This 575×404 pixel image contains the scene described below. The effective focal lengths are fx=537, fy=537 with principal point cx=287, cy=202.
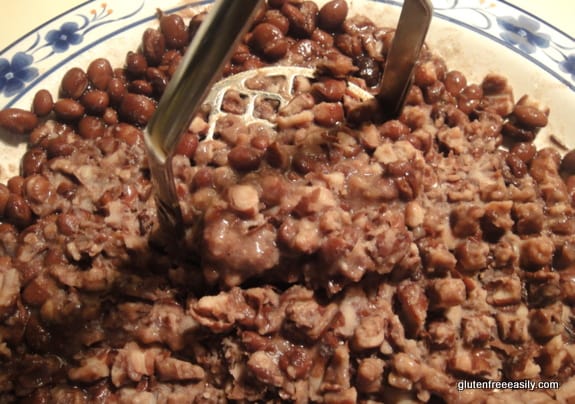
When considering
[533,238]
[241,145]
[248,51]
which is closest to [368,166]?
[241,145]

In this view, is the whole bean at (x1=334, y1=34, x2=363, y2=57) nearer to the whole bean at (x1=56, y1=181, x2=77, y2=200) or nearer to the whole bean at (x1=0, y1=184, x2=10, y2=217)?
the whole bean at (x1=56, y1=181, x2=77, y2=200)

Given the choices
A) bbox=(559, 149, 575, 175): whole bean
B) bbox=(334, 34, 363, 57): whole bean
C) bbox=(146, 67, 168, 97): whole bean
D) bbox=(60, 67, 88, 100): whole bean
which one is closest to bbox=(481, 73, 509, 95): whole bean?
bbox=(559, 149, 575, 175): whole bean

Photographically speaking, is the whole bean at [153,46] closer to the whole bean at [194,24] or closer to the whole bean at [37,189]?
the whole bean at [194,24]

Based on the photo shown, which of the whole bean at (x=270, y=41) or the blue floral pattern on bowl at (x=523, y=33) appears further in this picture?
the blue floral pattern on bowl at (x=523, y=33)

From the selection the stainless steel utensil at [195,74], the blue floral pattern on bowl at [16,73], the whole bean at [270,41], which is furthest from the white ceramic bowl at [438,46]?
the stainless steel utensil at [195,74]

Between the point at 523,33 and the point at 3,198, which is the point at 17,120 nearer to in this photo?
the point at 3,198

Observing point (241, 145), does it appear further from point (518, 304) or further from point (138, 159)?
point (518, 304)
